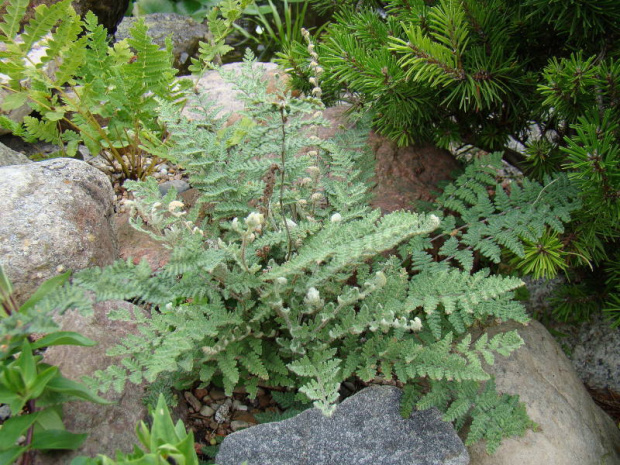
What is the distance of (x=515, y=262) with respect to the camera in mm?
2613

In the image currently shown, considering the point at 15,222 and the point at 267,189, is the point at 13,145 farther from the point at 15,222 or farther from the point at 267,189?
the point at 267,189

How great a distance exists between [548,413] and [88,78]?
262cm

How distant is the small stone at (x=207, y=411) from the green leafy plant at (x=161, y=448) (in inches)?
24.1

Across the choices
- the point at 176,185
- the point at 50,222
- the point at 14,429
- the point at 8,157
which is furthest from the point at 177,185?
the point at 14,429

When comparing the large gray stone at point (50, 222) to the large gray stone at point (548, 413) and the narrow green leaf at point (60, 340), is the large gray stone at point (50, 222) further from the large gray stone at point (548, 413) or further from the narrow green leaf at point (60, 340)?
the large gray stone at point (548, 413)

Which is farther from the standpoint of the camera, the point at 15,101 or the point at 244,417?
the point at 15,101

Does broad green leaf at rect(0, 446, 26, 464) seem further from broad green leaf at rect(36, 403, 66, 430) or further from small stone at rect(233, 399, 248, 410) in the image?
small stone at rect(233, 399, 248, 410)

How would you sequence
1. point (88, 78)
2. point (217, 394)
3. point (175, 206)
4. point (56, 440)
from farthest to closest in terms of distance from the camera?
1. point (88, 78)
2. point (217, 394)
3. point (175, 206)
4. point (56, 440)

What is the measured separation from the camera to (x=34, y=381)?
5.24 feet

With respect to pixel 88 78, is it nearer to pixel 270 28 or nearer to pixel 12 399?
pixel 12 399

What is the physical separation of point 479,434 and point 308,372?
635mm

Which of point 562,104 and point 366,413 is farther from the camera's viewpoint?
point 562,104

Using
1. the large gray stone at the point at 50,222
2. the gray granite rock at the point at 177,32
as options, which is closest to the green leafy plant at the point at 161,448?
the large gray stone at the point at 50,222

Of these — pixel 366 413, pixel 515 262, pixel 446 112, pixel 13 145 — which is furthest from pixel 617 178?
pixel 13 145
